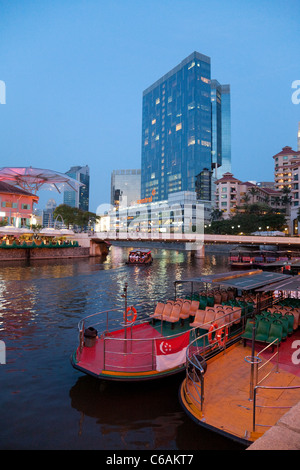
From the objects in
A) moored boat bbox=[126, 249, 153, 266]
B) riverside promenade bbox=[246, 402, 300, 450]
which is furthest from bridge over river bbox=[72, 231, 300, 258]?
riverside promenade bbox=[246, 402, 300, 450]

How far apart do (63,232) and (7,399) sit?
6412 centimetres

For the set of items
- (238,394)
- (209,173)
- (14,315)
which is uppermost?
(209,173)

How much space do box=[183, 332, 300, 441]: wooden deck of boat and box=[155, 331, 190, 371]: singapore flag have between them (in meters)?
1.15

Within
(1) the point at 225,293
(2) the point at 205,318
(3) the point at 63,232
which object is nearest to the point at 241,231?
(3) the point at 63,232

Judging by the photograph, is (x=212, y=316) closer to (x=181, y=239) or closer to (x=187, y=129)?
(x=181, y=239)

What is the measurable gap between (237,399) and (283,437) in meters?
4.67

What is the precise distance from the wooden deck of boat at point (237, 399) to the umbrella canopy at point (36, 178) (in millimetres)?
72200

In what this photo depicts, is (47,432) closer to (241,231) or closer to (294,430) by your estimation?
(294,430)

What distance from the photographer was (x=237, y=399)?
8.09 metres

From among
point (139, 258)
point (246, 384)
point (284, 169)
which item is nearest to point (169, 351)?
point (246, 384)

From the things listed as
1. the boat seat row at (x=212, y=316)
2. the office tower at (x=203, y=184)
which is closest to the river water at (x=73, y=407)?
the boat seat row at (x=212, y=316)

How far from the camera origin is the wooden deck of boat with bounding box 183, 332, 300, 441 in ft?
23.0

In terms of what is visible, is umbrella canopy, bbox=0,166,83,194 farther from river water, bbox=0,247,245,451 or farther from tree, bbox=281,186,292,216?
tree, bbox=281,186,292,216
